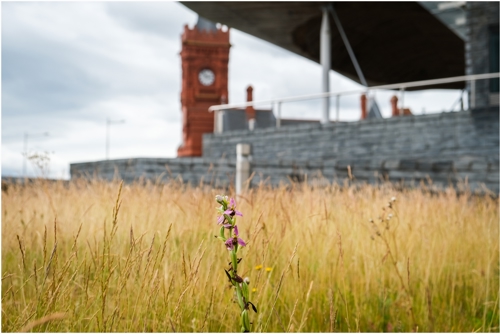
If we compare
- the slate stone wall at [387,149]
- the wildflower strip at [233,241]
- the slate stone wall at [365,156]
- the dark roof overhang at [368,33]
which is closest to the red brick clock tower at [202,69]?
the dark roof overhang at [368,33]

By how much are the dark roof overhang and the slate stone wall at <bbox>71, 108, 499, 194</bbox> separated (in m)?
3.49

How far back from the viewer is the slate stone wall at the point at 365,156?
9.68 meters

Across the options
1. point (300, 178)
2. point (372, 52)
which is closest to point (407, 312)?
point (300, 178)

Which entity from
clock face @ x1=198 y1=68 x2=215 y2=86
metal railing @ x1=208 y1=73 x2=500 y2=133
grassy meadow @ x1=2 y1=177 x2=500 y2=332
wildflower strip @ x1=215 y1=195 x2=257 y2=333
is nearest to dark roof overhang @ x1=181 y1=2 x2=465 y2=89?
metal railing @ x1=208 y1=73 x2=500 y2=133

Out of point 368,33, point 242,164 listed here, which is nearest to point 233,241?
point 242,164

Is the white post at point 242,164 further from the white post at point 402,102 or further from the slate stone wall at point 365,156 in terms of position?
the white post at point 402,102

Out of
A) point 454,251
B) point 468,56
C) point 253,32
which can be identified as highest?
point 253,32

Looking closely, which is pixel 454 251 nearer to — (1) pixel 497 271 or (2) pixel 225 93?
A: (1) pixel 497 271

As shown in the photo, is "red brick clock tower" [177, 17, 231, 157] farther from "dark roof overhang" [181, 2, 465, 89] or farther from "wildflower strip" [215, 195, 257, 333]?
"wildflower strip" [215, 195, 257, 333]

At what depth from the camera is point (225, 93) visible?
47875mm

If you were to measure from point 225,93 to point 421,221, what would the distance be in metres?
44.0

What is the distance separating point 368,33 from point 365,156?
661 centimetres

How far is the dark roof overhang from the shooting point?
14625 mm

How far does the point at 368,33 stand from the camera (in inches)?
685
